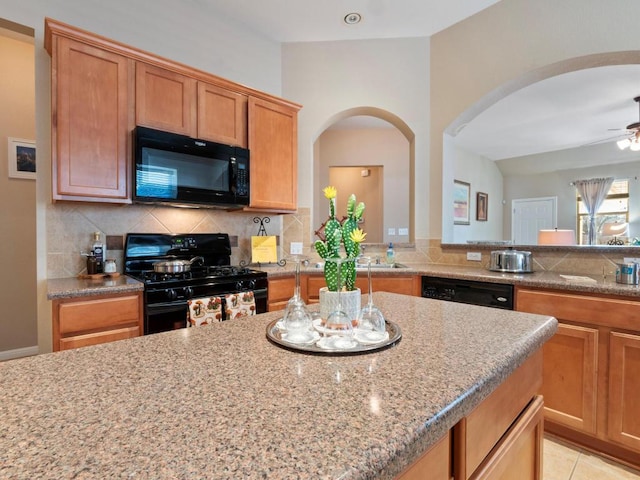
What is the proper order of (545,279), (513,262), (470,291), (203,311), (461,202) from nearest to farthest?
(203,311)
(545,279)
(470,291)
(513,262)
(461,202)

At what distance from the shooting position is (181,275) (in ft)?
7.22

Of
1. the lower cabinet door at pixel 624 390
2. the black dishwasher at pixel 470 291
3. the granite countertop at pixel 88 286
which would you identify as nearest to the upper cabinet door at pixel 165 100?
the granite countertop at pixel 88 286

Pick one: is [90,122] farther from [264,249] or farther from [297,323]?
[297,323]

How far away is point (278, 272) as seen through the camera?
2.54 metres

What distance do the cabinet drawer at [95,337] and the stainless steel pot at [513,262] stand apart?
244 cm

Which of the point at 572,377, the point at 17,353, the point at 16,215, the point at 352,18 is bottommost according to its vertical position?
the point at 17,353

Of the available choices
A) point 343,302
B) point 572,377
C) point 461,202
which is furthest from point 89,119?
point 461,202

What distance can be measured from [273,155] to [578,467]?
110 inches

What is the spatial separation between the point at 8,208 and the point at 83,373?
3283mm

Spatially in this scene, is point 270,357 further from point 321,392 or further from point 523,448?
point 523,448

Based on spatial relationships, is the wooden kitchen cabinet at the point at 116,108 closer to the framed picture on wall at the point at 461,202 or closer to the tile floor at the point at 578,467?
the tile floor at the point at 578,467

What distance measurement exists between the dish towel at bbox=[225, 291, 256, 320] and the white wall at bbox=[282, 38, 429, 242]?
141 cm

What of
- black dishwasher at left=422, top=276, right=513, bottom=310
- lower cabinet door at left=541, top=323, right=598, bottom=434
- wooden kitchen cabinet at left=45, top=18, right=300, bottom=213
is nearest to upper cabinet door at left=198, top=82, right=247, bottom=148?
wooden kitchen cabinet at left=45, top=18, right=300, bottom=213

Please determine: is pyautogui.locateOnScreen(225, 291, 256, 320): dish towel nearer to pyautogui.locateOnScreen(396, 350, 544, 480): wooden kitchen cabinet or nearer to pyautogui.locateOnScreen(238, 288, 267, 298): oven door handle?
pyautogui.locateOnScreen(238, 288, 267, 298): oven door handle
